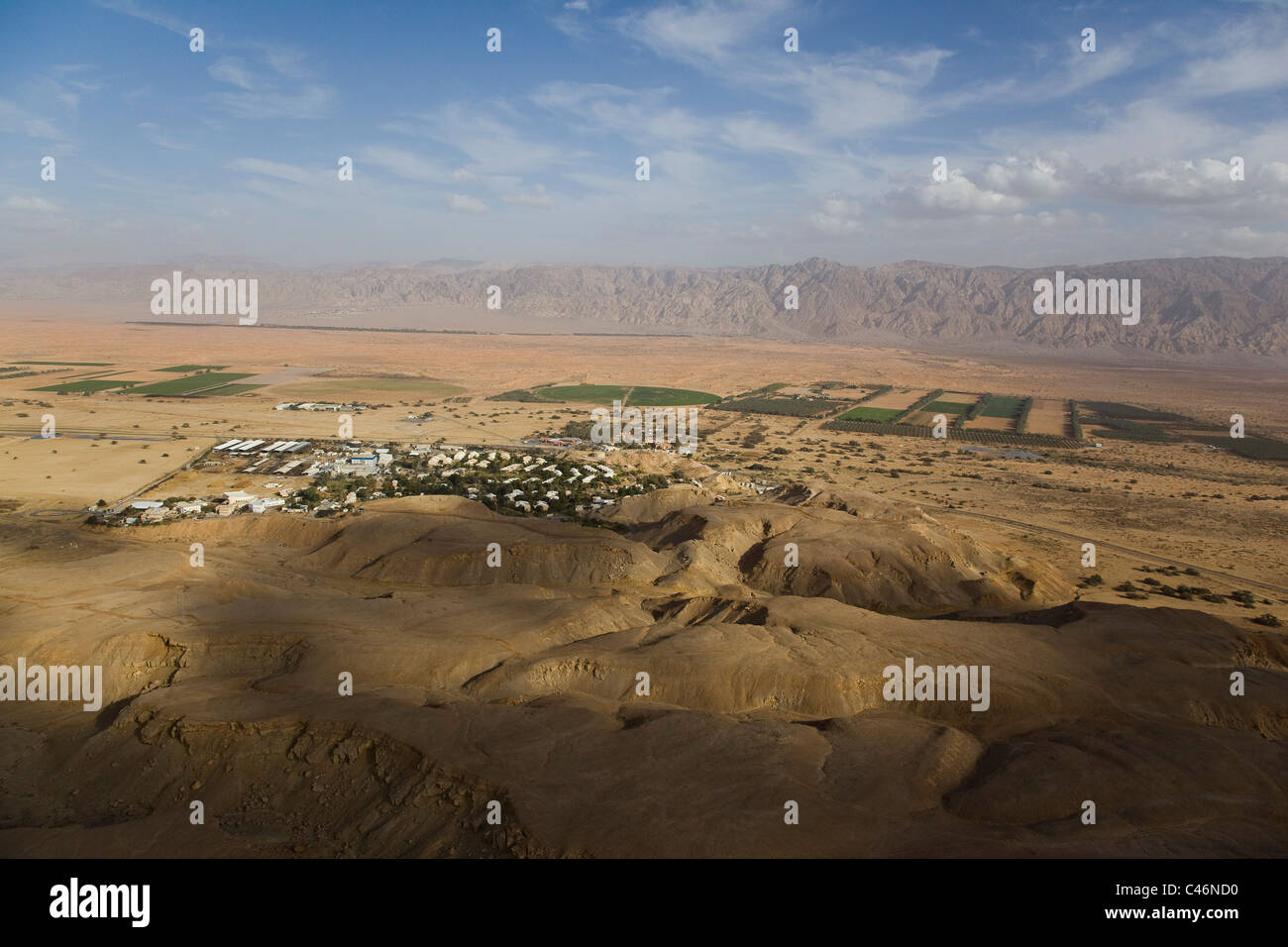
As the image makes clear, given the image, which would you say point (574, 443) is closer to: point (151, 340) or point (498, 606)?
point (498, 606)

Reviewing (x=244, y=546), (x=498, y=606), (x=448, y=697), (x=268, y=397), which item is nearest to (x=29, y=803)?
(x=448, y=697)

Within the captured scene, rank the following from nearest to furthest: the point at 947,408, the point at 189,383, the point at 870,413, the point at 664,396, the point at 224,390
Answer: the point at 870,413 < the point at 224,390 < the point at 947,408 < the point at 189,383 < the point at 664,396

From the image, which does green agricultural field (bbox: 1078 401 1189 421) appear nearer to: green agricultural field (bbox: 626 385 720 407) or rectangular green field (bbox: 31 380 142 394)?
green agricultural field (bbox: 626 385 720 407)

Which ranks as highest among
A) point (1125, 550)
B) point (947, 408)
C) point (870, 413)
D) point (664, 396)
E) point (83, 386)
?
point (83, 386)

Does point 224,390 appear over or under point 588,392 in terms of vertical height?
under

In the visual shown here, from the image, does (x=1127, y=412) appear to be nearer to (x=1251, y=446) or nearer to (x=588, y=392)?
(x=1251, y=446)

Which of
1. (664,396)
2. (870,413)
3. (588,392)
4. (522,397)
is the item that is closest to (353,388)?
(522,397)

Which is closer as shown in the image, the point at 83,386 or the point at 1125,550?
the point at 1125,550

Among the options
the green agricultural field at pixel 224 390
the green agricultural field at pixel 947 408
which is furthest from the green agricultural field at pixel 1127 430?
the green agricultural field at pixel 224 390
